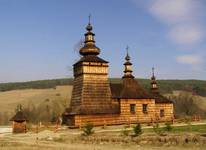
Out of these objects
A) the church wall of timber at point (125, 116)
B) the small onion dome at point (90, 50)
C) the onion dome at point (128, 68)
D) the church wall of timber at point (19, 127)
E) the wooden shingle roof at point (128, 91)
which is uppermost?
the small onion dome at point (90, 50)

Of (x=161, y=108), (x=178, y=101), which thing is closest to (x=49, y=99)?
(x=178, y=101)

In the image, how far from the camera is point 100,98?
170ft

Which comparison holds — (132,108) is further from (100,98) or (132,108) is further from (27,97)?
(27,97)

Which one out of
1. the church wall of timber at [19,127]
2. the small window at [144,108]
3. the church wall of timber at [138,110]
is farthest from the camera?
the small window at [144,108]

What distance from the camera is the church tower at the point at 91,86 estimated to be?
50.4 metres

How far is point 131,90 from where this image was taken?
182 ft

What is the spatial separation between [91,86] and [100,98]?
184 centimetres

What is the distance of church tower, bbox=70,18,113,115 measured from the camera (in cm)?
5044

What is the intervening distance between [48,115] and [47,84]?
92.3 meters

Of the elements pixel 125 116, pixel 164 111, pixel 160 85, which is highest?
pixel 160 85

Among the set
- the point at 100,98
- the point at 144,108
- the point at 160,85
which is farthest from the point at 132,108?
the point at 160,85

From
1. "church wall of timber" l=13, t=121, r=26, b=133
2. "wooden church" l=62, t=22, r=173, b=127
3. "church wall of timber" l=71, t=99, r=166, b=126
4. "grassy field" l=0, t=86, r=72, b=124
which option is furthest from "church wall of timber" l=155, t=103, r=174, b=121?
"grassy field" l=0, t=86, r=72, b=124

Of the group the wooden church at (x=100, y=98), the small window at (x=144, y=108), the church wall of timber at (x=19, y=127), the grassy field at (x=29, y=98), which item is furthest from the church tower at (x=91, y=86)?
the grassy field at (x=29, y=98)

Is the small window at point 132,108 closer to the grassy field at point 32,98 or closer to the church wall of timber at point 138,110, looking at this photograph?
the church wall of timber at point 138,110
